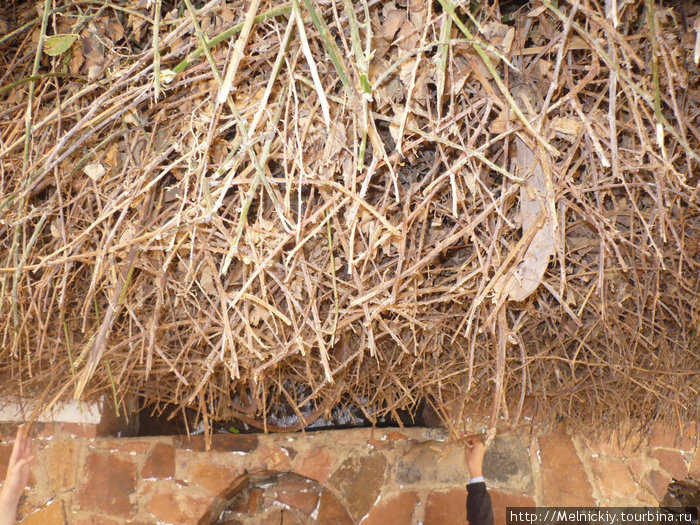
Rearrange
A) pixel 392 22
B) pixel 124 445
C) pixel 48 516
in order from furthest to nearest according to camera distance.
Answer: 1. pixel 124 445
2. pixel 48 516
3. pixel 392 22

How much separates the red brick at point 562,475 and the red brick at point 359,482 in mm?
630

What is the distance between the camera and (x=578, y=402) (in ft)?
5.53

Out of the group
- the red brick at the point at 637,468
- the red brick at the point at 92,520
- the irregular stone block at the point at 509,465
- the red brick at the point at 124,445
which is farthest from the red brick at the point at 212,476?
the red brick at the point at 637,468

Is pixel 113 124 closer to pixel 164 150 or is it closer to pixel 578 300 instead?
pixel 164 150

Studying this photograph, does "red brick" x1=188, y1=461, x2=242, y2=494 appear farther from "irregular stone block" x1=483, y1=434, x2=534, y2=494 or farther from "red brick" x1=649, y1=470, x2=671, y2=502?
"red brick" x1=649, y1=470, x2=671, y2=502

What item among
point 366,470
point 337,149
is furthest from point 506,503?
point 337,149

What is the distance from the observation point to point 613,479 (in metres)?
2.07

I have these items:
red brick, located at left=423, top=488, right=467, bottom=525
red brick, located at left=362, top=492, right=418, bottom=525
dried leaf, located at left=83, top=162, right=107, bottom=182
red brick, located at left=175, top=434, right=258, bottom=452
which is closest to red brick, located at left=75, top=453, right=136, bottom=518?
red brick, located at left=175, top=434, right=258, bottom=452

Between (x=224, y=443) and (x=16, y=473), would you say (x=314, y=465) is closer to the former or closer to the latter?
(x=224, y=443)

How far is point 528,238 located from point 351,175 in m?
0.25

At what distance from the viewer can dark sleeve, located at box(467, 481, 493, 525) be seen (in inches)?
73.6

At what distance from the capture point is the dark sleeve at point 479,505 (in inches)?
73.6

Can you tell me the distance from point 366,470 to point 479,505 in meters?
0.44

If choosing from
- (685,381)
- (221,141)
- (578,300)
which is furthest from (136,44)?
(685,381)
